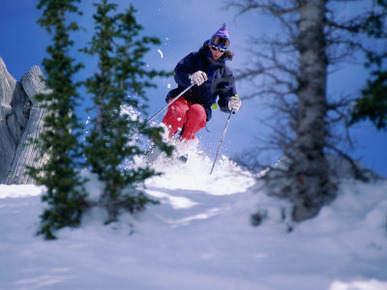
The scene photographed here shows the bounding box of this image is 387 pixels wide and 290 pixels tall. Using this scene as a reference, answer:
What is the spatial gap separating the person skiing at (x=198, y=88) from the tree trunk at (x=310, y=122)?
14.9ft

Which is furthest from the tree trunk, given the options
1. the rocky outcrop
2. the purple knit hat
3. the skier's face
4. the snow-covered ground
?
the rocky outcrop

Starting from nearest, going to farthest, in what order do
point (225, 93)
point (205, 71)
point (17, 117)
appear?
point (205, 71), point (225, 93), point (17, 117)

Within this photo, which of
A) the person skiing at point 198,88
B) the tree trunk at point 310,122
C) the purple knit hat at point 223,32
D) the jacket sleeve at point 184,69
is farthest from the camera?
the jacket sleeve at point 184,69

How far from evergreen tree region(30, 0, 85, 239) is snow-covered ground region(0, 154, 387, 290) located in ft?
0.79

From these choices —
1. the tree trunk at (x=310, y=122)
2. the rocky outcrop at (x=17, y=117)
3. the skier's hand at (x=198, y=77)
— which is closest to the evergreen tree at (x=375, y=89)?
the tree trunk at (x=310, y=122)

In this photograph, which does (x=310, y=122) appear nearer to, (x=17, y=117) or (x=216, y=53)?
(x=216, y=53)

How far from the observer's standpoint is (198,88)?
975 centimetres

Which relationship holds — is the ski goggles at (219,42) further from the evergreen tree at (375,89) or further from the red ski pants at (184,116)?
the evergreen tree at (375,89)

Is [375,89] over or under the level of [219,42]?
under

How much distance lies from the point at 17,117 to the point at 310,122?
32.0 feet

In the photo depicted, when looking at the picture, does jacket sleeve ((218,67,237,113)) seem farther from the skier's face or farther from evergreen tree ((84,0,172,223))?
evergreen tree ((84,0,172,223))

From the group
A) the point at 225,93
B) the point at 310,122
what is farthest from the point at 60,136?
the point at 225,93

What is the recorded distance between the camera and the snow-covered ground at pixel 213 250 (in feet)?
11.4

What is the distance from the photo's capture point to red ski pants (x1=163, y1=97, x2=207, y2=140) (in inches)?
373
